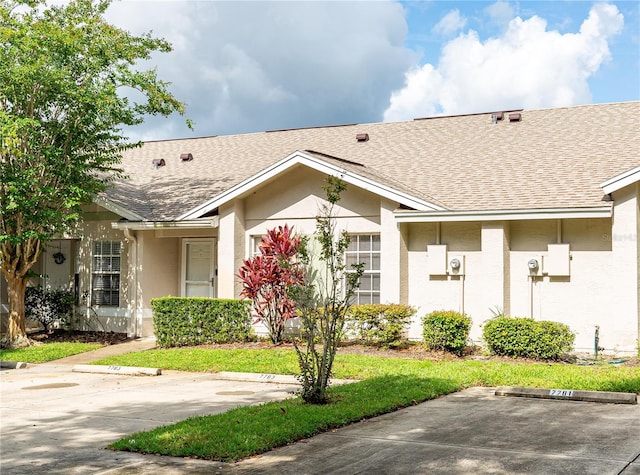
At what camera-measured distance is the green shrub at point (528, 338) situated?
1372 cm

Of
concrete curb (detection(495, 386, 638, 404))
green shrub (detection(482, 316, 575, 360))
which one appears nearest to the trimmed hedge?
green shrub (detection(482, 316, 575, 360))

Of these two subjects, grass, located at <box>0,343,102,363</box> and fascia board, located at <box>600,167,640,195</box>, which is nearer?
fascia board, located at <box>600,167,640,195</box>

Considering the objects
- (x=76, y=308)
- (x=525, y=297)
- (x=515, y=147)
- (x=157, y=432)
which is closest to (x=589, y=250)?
(x=525, y=297)

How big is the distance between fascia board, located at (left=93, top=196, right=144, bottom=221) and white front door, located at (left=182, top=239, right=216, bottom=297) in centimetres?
178

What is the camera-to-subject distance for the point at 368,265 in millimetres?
17203

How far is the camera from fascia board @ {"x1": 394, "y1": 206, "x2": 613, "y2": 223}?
14.5m

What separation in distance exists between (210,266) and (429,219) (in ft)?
22.3

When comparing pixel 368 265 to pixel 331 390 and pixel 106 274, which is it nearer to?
pixel 331 390

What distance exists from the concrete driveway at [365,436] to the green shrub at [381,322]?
167 inches

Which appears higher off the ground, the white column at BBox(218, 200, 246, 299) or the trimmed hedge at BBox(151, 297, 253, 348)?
the white column at BBox(218, 200, 246, 299)

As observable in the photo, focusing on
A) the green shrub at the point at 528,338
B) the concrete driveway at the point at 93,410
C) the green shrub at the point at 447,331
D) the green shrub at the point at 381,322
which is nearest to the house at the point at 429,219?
the green shrub at the point at 381,322

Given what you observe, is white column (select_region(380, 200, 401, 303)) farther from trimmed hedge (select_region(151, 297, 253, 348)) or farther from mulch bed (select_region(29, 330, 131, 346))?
mulch bed (select_region(29, 330, 131, 346))

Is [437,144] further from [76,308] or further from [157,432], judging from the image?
[157,432]

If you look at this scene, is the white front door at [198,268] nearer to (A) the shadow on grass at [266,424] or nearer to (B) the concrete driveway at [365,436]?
(B) the concrete driveway at [365,436]
